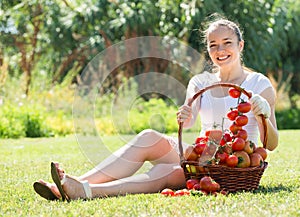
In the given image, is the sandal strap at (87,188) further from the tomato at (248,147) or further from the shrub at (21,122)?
the shrub at (21,122)

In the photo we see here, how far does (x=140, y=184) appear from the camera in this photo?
11.3 ft

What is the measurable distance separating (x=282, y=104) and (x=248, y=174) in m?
10.5

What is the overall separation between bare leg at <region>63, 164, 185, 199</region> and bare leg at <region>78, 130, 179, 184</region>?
0.06 m

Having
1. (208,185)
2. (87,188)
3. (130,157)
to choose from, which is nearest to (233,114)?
(208,185)

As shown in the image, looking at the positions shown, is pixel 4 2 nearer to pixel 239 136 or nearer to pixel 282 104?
pixel 282 104

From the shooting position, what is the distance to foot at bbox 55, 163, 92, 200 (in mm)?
3152

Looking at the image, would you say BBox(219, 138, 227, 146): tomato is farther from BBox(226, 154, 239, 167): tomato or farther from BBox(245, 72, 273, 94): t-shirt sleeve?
BBox(245, 72, 273, 94): t-shirt sleeve

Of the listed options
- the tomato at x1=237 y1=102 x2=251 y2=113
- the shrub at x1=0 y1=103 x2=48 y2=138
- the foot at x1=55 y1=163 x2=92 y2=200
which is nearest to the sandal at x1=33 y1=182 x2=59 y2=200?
the foot at x1=55 y1=163 x2=92 y2=200

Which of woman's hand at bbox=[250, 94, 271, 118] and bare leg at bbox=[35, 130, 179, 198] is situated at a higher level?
woman's hand at bbox=[250, 94, 271, 118]

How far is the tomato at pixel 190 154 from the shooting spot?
3289 millimetres

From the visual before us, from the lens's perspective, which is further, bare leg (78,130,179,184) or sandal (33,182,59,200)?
bare leg (78,130,179,184)

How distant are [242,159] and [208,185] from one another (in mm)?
236

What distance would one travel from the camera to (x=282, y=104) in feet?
43.9

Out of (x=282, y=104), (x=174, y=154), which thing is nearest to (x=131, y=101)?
(x=282, y=104)
